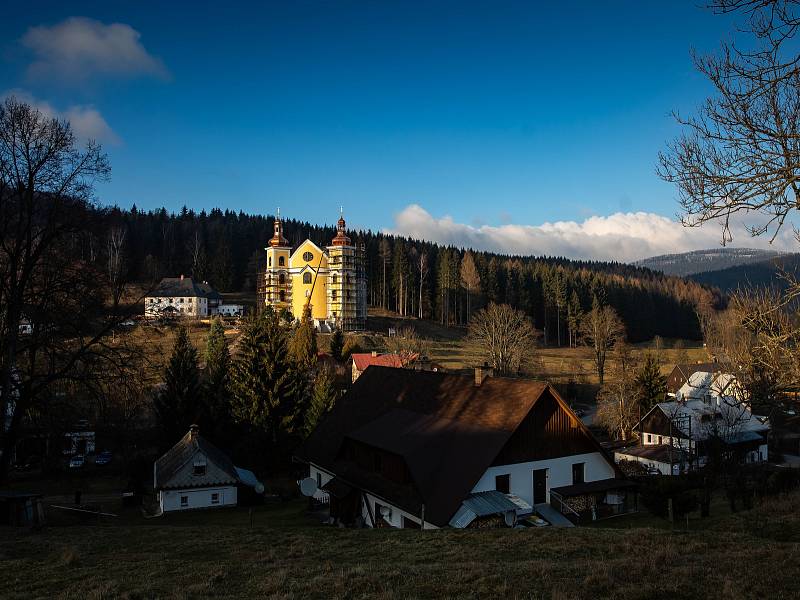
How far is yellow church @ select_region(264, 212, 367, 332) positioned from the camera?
8750cm

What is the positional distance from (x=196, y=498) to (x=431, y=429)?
1451 centimetres

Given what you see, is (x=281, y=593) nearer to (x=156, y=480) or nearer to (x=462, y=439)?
(x=462, y=439)

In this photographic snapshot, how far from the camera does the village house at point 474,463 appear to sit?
20.4 meters

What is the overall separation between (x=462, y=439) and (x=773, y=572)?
13.9 meters

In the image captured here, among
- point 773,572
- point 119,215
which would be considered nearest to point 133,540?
point 119,215

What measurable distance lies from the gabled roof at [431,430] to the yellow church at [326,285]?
180 feet

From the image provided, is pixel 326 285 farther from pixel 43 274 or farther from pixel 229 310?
pixel 43 274

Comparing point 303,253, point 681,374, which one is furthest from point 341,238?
point 681,374

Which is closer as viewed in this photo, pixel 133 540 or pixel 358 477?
pixel 133 540

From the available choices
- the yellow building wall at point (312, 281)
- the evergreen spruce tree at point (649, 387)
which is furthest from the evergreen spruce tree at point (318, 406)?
the yellow building wall at point (312, 281)

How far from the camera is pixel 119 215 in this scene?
1662cm

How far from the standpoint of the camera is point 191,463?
2984 cm

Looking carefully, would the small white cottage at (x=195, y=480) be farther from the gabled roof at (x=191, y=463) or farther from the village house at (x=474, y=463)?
the village house at (x=474, y=463)

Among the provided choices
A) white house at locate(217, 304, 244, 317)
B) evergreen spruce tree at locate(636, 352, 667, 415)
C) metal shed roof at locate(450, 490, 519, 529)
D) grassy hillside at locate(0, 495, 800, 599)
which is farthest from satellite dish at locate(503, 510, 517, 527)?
white house at locate(217, 304, 244, 317)
